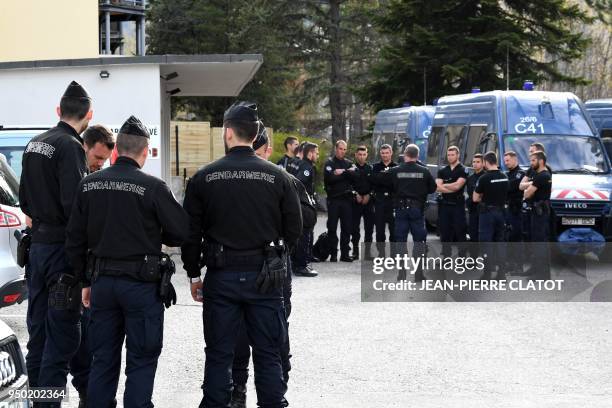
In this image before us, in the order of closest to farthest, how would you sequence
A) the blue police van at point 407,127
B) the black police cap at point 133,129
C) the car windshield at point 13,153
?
the black police cap at point 133,129, the car windshield at point 13,153, the blue police van at point 407,127

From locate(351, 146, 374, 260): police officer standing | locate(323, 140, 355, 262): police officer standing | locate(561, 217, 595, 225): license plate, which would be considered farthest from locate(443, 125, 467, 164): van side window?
locate(561, 217, 595, 225): license plate

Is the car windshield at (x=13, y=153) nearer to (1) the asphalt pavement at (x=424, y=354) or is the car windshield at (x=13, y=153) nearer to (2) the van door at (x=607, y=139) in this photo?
(1) the asphalt pavement at (x=424, y=354)

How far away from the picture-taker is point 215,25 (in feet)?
132

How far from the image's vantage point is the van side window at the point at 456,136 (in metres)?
17.8

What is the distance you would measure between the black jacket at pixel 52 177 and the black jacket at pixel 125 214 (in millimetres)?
409

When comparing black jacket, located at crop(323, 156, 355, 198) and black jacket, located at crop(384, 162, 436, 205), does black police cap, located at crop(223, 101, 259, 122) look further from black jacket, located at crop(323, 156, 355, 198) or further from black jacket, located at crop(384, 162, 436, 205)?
black jacket, located at crop(323, 156, 355, 198)

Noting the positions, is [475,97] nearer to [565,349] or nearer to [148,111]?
[148,111]

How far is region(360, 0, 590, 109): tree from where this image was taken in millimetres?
29859

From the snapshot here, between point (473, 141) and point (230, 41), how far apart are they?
22818mm

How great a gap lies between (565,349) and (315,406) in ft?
10.1

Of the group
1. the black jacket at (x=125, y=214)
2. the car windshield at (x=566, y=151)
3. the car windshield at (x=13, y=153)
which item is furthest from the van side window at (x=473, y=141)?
the black jacket at (x=125, y=214)

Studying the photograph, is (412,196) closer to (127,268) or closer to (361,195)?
(361,195)

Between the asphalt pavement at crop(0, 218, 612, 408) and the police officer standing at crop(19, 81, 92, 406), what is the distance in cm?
76

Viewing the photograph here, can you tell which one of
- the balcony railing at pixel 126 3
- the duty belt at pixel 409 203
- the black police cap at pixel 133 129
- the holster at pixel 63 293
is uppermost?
the balcony railing at pixel 126 3
